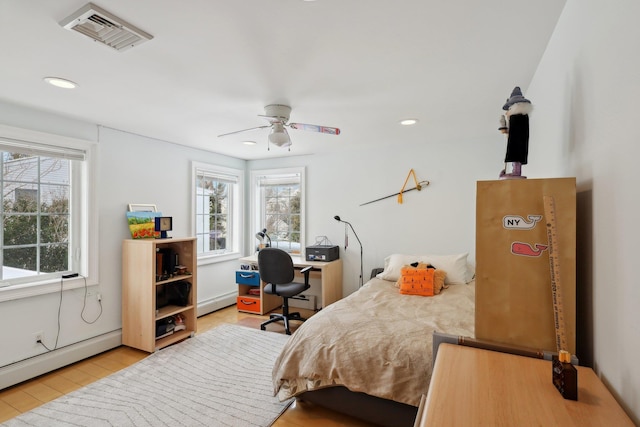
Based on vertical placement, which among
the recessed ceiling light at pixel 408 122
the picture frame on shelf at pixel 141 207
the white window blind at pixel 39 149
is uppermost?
the recessed ceiling light at pixel 408 122

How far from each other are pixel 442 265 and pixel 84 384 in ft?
11.6

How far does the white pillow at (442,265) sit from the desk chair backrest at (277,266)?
108 cm

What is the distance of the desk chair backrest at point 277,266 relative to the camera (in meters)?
3.51

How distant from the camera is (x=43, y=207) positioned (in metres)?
Result: 2.79

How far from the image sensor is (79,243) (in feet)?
9.85

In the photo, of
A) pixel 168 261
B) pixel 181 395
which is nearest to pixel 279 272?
pixel 168 261

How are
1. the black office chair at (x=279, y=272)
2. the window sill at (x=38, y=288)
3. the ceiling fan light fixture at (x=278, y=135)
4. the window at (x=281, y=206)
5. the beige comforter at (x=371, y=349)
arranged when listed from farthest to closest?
the window at (x=281, y=206)
the black office chair at (x=279, y=272)
the ceiling fan light fixture at (x=278, y=135)
the window sill at (x=38, y=288)
the beige comforter at (x=371, y=349)

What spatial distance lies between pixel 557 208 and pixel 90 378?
3.54m

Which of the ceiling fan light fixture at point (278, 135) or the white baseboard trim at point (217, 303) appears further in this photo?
the white baseboard trim at point (217, 303)

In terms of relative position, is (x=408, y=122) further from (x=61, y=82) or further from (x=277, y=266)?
(x=61, y=82)

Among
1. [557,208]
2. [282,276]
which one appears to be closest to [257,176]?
[282,276]

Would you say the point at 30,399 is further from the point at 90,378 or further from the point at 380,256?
the point at 380,256

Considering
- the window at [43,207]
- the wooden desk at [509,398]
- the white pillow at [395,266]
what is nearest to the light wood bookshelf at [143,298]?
the window at [43,207]

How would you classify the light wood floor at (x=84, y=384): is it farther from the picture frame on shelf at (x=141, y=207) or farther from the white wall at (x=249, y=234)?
the picture frame on shelf at (x=141, y=207)
